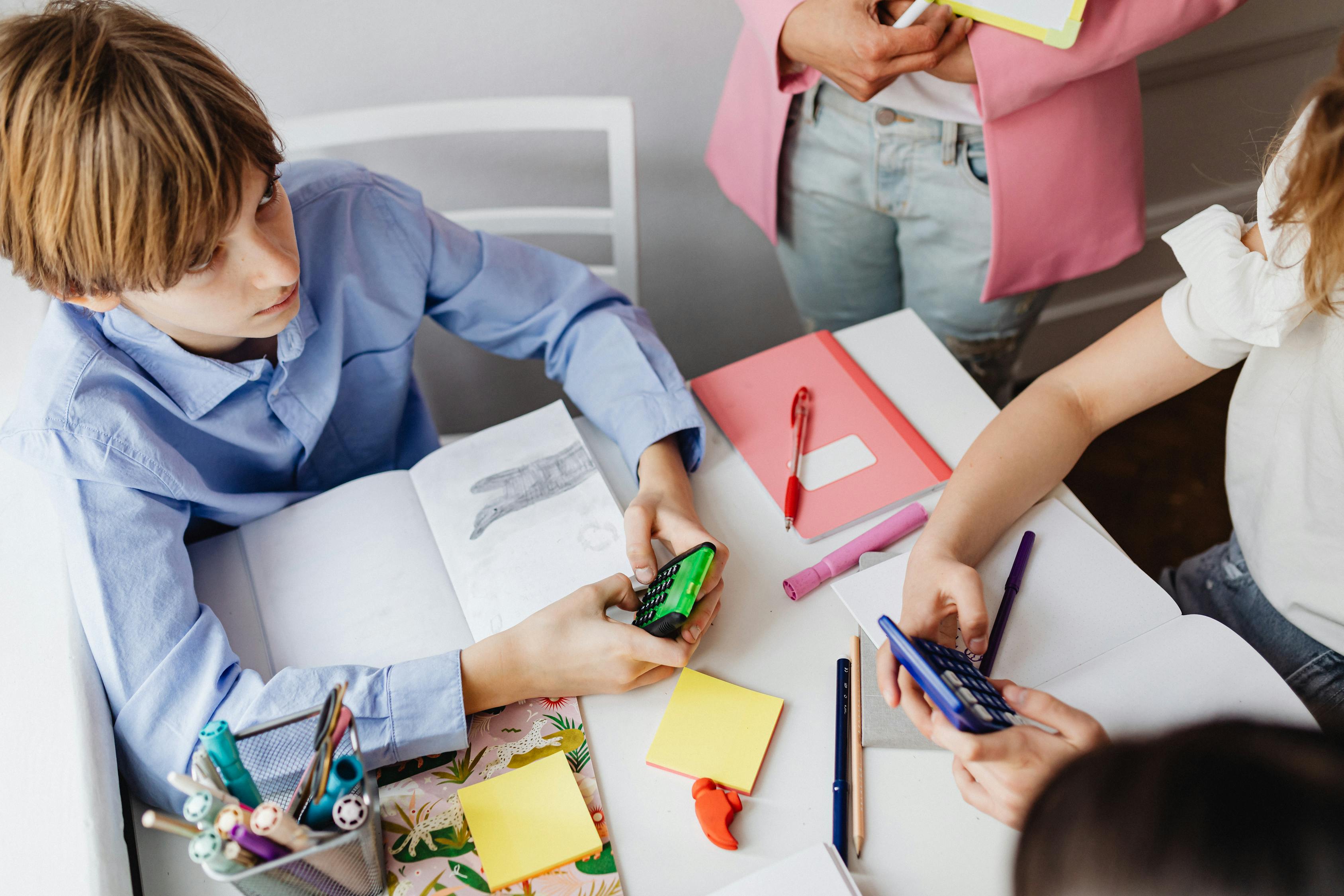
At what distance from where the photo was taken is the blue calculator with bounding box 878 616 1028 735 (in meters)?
0.50

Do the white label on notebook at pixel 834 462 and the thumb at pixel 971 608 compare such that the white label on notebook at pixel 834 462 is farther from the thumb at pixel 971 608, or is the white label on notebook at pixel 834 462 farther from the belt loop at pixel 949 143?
the belt loop at pixel 949 143

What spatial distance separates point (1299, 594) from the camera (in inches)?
Answer: 29.3

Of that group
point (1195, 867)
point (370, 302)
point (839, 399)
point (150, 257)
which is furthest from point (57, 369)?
point (1195, 867)

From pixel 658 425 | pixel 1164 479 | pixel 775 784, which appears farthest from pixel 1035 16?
pixel 1164 479

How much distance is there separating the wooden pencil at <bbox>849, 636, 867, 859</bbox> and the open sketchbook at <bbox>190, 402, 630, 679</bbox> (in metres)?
0.20

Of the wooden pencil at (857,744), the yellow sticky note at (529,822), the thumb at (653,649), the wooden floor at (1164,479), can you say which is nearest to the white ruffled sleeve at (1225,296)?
the wooden pencil at (857,744)

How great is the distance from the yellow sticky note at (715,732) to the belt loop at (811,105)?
2.34ft

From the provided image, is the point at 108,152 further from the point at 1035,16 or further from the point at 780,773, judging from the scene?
the point at 1035,16

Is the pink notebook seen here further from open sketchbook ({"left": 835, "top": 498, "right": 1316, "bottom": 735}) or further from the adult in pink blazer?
the adult in pink blazer

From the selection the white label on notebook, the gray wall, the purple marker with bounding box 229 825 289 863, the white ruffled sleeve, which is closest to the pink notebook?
the white label on notebook

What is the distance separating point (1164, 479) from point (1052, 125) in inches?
40.6

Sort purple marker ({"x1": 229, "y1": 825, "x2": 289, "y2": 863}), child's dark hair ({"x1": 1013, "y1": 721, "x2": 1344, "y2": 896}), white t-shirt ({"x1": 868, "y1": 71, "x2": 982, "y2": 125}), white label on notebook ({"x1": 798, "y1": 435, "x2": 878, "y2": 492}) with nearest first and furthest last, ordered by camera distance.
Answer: child's dark hair ({"x1": 1013, "y1": 721, "x2": 1344, "y2": 896}), purple marker ({"x1": 229, "y1": 825, "x2": 289, "y2": 863}), white label on notebook ({"x1": 798, "y1": 435, "x2": 878, "y2": 492}), white t-shirt ({"x1": 868, "y1": 71, "x2": 982, "y2": 125})

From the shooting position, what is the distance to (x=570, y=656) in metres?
0.64

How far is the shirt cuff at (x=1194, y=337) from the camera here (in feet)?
2.31
